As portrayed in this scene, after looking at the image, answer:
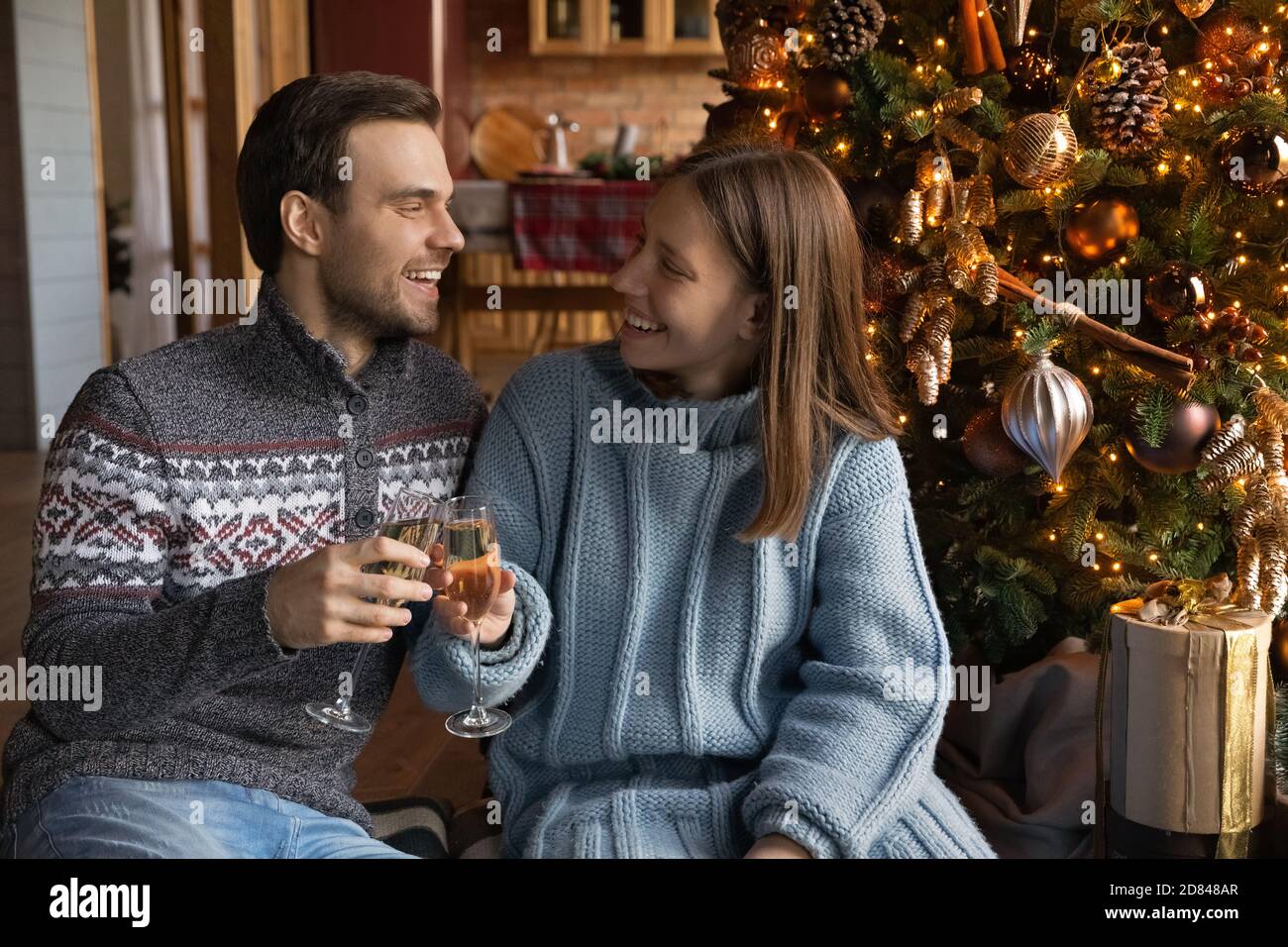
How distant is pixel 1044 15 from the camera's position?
6.57 feet

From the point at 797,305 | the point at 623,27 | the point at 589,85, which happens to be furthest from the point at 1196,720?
the point at 589,85

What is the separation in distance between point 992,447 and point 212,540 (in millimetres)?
1128

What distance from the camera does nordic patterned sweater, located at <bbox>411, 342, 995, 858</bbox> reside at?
146cm

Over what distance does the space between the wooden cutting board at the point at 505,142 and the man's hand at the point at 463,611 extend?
5979mm

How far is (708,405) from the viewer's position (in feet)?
5.06

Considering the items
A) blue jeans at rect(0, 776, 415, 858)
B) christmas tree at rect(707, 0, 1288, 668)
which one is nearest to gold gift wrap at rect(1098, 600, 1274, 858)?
christmas tree at rect(707, 0, 1288, 668)

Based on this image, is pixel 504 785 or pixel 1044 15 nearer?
pixel 504 785

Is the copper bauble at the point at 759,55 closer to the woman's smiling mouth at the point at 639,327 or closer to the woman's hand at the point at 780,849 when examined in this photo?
the woman's smiling mouth at the point at 639,327

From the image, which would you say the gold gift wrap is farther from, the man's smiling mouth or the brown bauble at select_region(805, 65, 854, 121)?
the man's smiling mouth

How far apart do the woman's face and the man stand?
278 mm

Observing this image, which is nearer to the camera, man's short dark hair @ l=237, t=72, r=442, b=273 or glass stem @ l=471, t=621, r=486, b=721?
glass stem @ l=471, t=621, r=486, b=721
